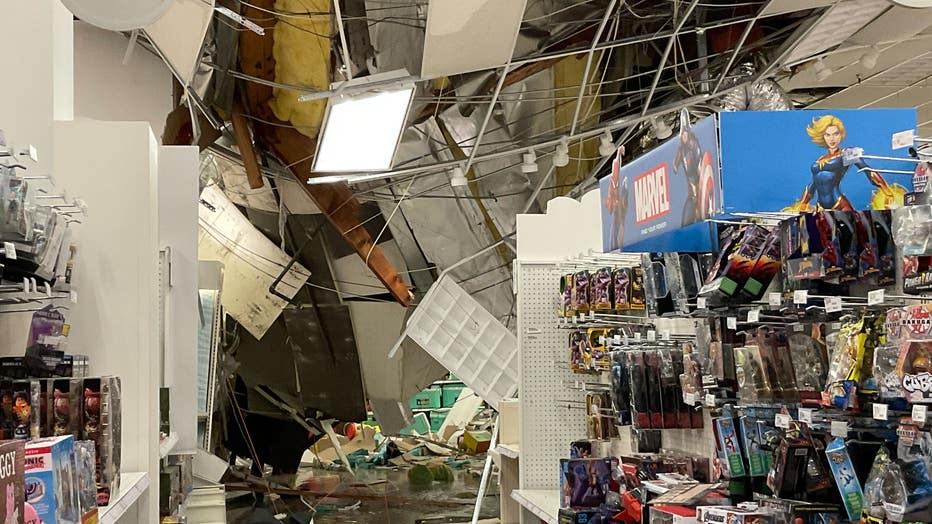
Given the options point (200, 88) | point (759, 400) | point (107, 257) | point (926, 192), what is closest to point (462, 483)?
point (200, 88)

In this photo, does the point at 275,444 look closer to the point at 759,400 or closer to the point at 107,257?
the point at 107,257

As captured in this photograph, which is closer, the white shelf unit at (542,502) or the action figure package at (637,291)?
the action figure package at (637,291)

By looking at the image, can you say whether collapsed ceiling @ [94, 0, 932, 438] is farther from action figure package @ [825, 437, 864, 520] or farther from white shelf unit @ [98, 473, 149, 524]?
action figure package @ [825, 437, 864, 520]

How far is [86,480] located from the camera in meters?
2.81

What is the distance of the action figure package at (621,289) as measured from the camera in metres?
4.73

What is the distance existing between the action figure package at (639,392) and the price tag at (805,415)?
4.54ft

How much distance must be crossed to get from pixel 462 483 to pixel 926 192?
10.6m


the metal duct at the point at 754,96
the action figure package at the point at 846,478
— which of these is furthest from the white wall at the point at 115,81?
the action figure package at the point at 846,478

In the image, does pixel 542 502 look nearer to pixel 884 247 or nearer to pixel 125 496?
pixel 125 496

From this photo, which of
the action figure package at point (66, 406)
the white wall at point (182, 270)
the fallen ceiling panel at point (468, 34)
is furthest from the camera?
the white wall at point (182, 270)

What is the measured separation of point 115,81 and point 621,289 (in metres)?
4.46

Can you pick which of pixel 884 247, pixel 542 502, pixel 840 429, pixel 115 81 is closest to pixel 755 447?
pixel 840 429

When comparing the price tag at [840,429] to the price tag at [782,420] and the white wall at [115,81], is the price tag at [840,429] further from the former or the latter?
the white wall at [115,81]

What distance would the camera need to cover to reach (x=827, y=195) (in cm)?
289
